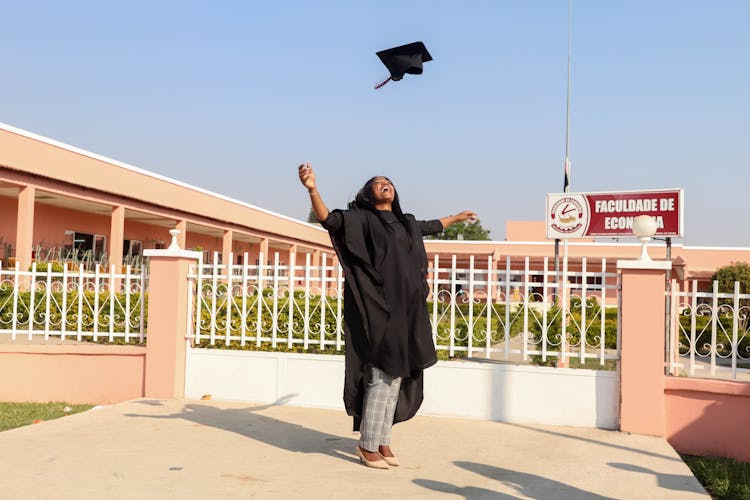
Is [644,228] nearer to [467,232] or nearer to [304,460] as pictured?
[304,460]

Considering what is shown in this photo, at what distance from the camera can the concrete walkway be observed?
3.72m

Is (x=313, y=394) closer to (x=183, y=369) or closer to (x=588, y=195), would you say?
(x=183, y=369)

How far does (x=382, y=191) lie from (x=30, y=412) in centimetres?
428

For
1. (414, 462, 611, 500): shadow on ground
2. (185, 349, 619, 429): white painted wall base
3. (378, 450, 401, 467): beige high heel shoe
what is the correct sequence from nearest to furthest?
(414, 462, 611, 500): shadow on ground → (378, 450, 401, 467): beige high heel shoe → (185, 349, 619, 429): white painted wall base

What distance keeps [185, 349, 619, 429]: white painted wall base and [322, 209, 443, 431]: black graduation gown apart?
1.76 metres

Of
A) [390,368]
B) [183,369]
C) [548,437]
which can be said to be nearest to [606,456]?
[548,437]

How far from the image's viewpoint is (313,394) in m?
6.38

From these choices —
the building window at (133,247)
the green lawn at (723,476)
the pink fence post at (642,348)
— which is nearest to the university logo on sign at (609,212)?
the pink fence post at (642,348)

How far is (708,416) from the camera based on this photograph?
538cm

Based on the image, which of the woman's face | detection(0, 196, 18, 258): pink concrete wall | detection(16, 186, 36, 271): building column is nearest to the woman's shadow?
the woman's face

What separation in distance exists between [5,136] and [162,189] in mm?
5544

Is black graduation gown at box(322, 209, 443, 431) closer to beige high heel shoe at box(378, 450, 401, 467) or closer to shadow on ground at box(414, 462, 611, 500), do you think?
beige high heel shoe at box(378, 450, 401, 467)

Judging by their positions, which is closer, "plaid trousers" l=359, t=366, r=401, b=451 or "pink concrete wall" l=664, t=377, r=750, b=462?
"plaid trousers" l=359, t=366, r=401, b=451

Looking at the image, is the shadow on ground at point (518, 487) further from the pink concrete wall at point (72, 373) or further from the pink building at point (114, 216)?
the pink building at point (114, 216)
